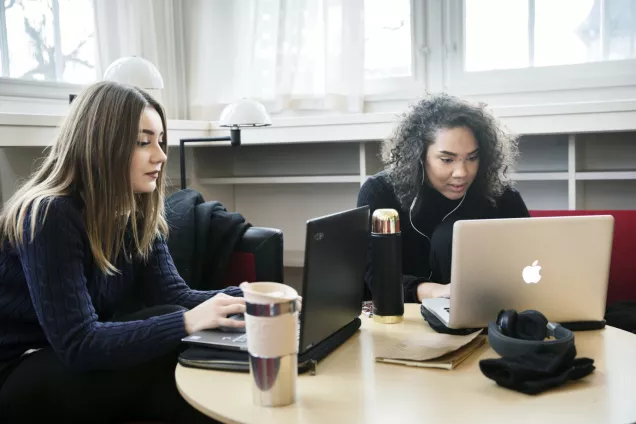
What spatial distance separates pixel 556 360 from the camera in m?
0.98

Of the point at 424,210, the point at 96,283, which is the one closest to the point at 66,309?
the point at 96,283

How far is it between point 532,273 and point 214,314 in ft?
1.90

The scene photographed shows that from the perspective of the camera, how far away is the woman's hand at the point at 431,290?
160cm

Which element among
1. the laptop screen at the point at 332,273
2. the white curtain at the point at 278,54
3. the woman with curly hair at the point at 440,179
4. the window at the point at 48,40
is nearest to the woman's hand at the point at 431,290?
the woman with curly hair at the point at 440,179

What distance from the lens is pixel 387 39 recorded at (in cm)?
298

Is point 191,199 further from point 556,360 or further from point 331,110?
point 556,360

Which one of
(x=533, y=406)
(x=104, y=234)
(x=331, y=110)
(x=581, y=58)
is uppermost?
(x=581, y=58)

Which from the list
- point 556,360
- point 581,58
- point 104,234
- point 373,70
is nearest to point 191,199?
point 104,234

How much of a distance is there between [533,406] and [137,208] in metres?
1.00

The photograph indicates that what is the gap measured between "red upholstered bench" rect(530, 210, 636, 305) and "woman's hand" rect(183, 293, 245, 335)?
1089 mm

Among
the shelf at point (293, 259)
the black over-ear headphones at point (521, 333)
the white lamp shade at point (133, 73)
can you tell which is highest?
the white lamp shade at point (133, 73)

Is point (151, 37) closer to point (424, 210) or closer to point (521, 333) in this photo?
point (424, 210)

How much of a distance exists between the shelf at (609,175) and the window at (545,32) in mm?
507

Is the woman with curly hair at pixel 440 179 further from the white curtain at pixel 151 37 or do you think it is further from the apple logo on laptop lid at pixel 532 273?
the white curtain at pixel 151 37
